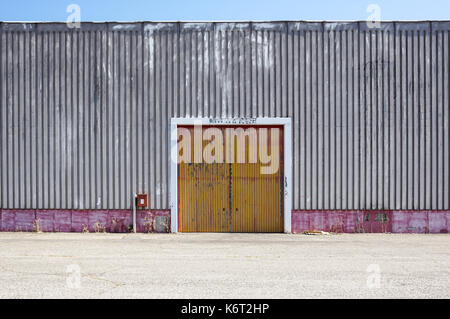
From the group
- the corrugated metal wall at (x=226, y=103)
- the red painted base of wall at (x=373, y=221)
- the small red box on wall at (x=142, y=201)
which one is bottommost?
the red painted base of wall at (x=373, y=221)

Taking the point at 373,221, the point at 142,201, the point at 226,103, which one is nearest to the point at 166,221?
the point at 142,201

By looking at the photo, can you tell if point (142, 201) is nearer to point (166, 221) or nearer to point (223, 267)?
point (166, 221)

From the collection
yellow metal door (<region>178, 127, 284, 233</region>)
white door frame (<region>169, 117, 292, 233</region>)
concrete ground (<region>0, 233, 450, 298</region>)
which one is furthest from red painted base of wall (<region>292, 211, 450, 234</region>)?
concrete ground (<region>0, 233, 450, 298</region>)

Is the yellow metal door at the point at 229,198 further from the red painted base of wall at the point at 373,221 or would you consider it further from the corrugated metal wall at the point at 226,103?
the red painted base of wall at the point at 373,221

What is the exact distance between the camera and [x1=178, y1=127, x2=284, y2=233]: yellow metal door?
52.5 feet

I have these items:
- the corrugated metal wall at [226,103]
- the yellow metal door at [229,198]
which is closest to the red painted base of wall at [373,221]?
the corrugated metal wall at [226,103]

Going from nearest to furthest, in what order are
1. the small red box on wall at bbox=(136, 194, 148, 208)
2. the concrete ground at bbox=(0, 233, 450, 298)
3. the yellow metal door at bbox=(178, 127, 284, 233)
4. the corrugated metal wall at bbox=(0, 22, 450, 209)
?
the concrete ground at bbox=(0, 233, 450, 298)
the small red box on wall at bbox=(136, 194, 148, 208)
the corrugated metal wall at bbox=(0, 22, 450, 209)
the yellow metal door at bbox=(178, 127, 284, 233)

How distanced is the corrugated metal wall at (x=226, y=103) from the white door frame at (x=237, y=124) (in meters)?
0.22

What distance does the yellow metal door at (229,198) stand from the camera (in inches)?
630

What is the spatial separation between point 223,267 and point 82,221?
321 inches

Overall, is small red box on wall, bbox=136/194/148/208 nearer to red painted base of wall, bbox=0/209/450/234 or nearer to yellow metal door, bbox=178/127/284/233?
red painted base of wall, bbox=0/209/450/234

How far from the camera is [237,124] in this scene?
1591 centimetres

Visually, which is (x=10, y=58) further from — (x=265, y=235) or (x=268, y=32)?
(x=265, y=235)

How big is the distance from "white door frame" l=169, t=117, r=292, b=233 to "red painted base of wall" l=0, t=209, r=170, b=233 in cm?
45
